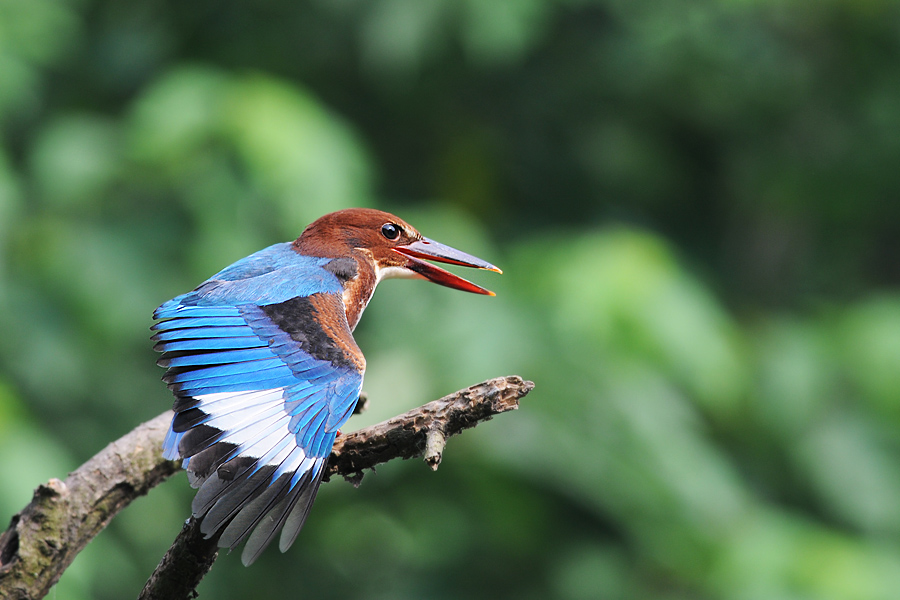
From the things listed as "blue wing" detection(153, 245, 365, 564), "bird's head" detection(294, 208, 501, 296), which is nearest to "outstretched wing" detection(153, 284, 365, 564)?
"blue wing" detection(153, 245, 365, 564)

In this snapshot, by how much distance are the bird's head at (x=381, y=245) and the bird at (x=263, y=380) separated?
0.03 meters

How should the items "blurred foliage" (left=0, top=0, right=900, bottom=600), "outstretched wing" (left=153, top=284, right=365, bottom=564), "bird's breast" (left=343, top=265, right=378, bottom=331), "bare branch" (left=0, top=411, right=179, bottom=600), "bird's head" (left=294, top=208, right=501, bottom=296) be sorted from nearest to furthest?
"outstretched wing" (left=153, top=284, right=365, bottom=564) < "bare branch" (left=0, top=411, right=179, bottom=600) < "bird's breast" (left=343, top=265, right=378, bottom=331) < "bird's head" (left=294, top=208, right=501, bottom=296) < "blurred foliage" (left=0, top=0, right=900, bottom=600)

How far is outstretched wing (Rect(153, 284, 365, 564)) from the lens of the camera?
1.68m

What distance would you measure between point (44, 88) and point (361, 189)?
2.23 metres

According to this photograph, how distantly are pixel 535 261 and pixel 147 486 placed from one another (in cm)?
245

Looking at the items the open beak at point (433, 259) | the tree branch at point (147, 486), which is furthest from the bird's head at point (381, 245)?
the tree branch at point (147, 486)

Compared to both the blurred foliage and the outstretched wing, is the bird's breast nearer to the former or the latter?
the outstretched wing

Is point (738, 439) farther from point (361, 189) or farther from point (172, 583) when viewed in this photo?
point (172, 583)

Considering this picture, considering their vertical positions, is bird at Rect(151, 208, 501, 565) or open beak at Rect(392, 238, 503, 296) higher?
open beak at Rect(392, 238, 503, 296)

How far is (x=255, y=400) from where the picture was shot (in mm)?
1917

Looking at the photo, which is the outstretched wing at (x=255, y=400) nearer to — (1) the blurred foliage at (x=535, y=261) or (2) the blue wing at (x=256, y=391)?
(2) the blue wing at (x=256, y=391)

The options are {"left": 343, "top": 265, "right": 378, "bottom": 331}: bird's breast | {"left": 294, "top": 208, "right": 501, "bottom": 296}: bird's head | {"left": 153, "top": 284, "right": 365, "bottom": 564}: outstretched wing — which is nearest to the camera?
{"left": 153, "top": 284, "right": 365, "bottom": 564}: outstretched wing

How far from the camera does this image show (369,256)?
8.63 feet

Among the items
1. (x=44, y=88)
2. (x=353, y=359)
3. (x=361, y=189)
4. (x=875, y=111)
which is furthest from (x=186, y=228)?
(x=875, y=111)
